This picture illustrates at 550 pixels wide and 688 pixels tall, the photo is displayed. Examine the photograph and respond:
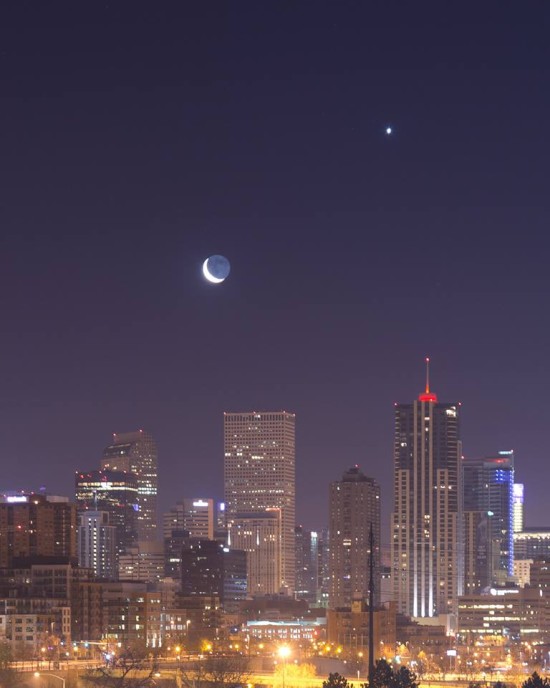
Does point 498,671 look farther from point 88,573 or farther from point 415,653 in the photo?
point 88,573

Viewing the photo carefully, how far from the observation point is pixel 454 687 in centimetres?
11712

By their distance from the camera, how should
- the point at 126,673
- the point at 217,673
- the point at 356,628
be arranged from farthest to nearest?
1. the point at 356,628
2. the point at 217,673
3. the point at 126,673

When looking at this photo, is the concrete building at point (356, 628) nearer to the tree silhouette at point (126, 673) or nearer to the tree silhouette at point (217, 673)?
the tree silhouette at point (126, 673)

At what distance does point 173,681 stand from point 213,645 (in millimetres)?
51989

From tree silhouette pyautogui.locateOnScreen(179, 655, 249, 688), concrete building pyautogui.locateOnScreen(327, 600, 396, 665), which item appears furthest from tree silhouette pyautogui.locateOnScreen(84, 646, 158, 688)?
concrete building pyautogui.locateOnScreen(327, 600, 396, 665)

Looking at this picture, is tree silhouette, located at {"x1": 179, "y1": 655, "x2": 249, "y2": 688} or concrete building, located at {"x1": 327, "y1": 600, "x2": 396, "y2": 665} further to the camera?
concrete building, located at {"x1": 327, "y1": 600, "x2": 396, "y2": 665}

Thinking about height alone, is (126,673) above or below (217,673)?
above

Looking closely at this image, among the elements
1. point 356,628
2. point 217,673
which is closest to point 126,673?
point 217,673

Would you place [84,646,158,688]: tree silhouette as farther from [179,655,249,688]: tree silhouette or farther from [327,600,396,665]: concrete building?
[327,600,396,665]: concrete building

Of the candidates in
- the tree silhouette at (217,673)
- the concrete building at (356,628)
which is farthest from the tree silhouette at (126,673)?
the concrete building at (356,628)

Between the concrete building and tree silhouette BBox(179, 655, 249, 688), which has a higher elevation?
tree silhouette BBox(179, 655, 249, 688)

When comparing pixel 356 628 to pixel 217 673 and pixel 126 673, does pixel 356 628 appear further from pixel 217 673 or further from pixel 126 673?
pixel 126 673

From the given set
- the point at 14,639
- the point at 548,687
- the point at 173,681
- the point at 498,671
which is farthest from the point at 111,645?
the point at 548,687

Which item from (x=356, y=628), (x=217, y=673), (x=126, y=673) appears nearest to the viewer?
(x=126, y=673)
